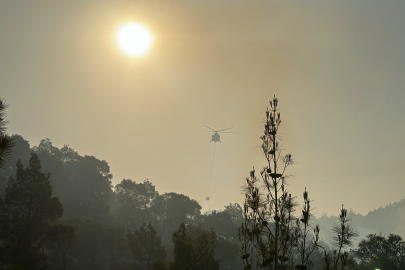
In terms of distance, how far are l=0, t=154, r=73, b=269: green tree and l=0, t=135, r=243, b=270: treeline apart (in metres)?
0.11

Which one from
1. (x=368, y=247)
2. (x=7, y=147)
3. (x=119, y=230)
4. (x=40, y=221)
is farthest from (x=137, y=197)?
(x=7, y=147)

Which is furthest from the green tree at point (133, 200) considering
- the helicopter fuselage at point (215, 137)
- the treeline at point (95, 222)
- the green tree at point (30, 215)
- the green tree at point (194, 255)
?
the green tree at point (194, 255)

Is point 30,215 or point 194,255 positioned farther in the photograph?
point 30,215

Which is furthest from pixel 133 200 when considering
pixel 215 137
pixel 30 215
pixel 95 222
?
pixel 30 215

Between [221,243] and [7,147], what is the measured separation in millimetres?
61412

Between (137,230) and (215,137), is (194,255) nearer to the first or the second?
(137,230)

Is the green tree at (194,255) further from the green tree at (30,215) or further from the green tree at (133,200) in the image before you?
the green tree at (133,200)

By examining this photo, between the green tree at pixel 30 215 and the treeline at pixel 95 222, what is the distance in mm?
109

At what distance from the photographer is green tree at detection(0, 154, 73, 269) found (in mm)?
30062

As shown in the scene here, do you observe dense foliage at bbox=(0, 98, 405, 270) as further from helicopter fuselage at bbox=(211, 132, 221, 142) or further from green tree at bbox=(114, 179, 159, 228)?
helicopter fuselage at bbox=(211, 132, 221, 142)

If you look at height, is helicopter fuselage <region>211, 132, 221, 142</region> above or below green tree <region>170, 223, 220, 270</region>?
above

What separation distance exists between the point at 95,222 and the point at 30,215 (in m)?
22.6

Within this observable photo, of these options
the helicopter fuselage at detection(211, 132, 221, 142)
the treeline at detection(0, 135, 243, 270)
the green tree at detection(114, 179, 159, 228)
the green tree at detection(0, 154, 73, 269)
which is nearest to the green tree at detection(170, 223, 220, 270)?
the treeline at detection(0, 135, 243, 270)

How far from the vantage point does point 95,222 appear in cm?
5425
